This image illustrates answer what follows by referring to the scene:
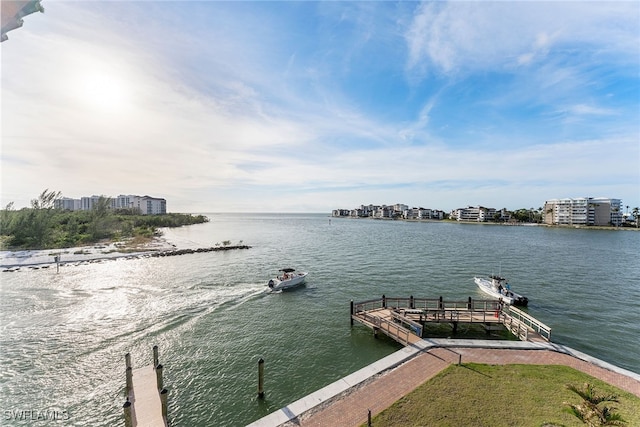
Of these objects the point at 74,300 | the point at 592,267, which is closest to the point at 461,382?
the point at 74,300

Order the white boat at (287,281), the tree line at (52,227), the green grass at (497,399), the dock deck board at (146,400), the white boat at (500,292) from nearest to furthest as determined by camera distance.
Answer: the green grass at (497,399) → the dock deck board at (146,400) → the white boat at (500,292) → the white boat at (287,281) → the tree line at (52,227)

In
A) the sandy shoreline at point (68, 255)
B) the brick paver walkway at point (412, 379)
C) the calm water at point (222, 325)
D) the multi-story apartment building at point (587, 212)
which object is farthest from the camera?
the multi-story apartment building at point (587, 212)

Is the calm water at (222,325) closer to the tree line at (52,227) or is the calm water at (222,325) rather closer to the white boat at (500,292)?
the white boat at (500,292)

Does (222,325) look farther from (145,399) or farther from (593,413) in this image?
(593,413)

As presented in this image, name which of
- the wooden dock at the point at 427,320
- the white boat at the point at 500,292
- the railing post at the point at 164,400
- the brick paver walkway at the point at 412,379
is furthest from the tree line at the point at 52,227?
the white boat at the point at 500,292

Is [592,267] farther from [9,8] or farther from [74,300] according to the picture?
[74,300]

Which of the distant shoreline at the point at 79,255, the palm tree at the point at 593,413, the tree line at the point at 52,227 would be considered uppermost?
the tree line at the point at 52,227

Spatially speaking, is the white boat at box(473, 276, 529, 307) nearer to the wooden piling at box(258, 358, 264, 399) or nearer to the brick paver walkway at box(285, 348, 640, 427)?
the brick paver walkway at box(285, 348, 640, 427)

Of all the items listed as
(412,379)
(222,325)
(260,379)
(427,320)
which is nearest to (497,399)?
(412,379)
